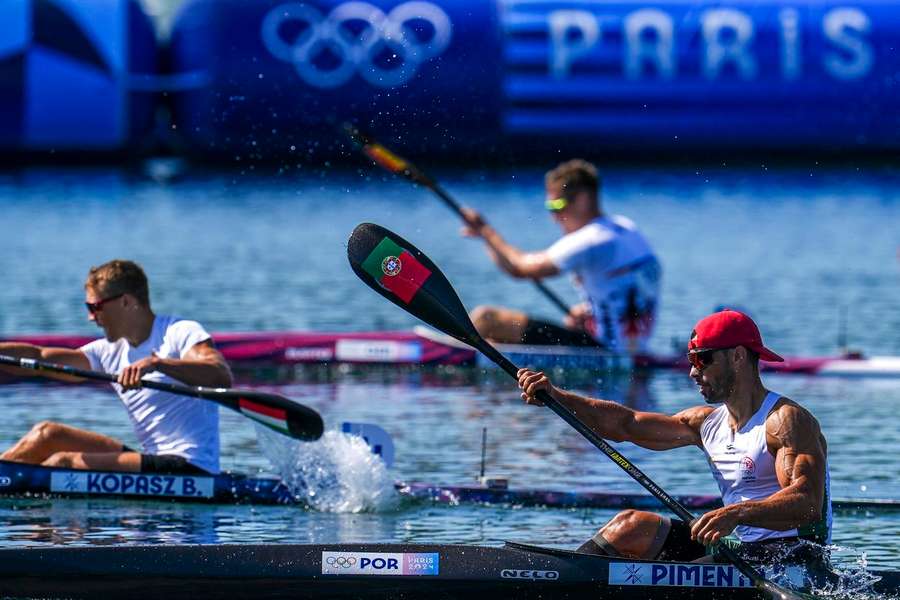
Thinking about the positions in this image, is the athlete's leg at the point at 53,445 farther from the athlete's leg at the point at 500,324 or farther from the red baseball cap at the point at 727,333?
the athlete's leg at the point at 500,324

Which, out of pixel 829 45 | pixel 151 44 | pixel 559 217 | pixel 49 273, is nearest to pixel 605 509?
pixel 559 217

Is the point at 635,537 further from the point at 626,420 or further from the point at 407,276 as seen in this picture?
the point at 407,276

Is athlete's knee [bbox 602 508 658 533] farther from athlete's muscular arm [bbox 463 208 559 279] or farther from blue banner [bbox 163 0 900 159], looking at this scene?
blue banner [bbox 163 0 900 159]

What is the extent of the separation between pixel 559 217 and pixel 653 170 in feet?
92.7

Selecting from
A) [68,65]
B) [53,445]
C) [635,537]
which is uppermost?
[68,65]

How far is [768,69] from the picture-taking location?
4106cm

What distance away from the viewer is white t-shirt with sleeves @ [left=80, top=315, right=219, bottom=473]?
11.0 metres

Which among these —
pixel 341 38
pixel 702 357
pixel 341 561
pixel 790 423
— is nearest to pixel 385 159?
pixel 341 561

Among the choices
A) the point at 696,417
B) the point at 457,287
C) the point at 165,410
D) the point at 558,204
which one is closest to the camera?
the point at 696,417

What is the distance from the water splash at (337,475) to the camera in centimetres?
1120

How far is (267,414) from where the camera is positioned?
10859 mm

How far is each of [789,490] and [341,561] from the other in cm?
A: 198

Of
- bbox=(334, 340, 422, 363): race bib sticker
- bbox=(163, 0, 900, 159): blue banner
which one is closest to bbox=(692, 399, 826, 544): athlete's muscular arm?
bbox=(334, 340, 422, 363): race bib sticker

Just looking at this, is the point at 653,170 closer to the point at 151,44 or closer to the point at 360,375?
the point at 151,44
